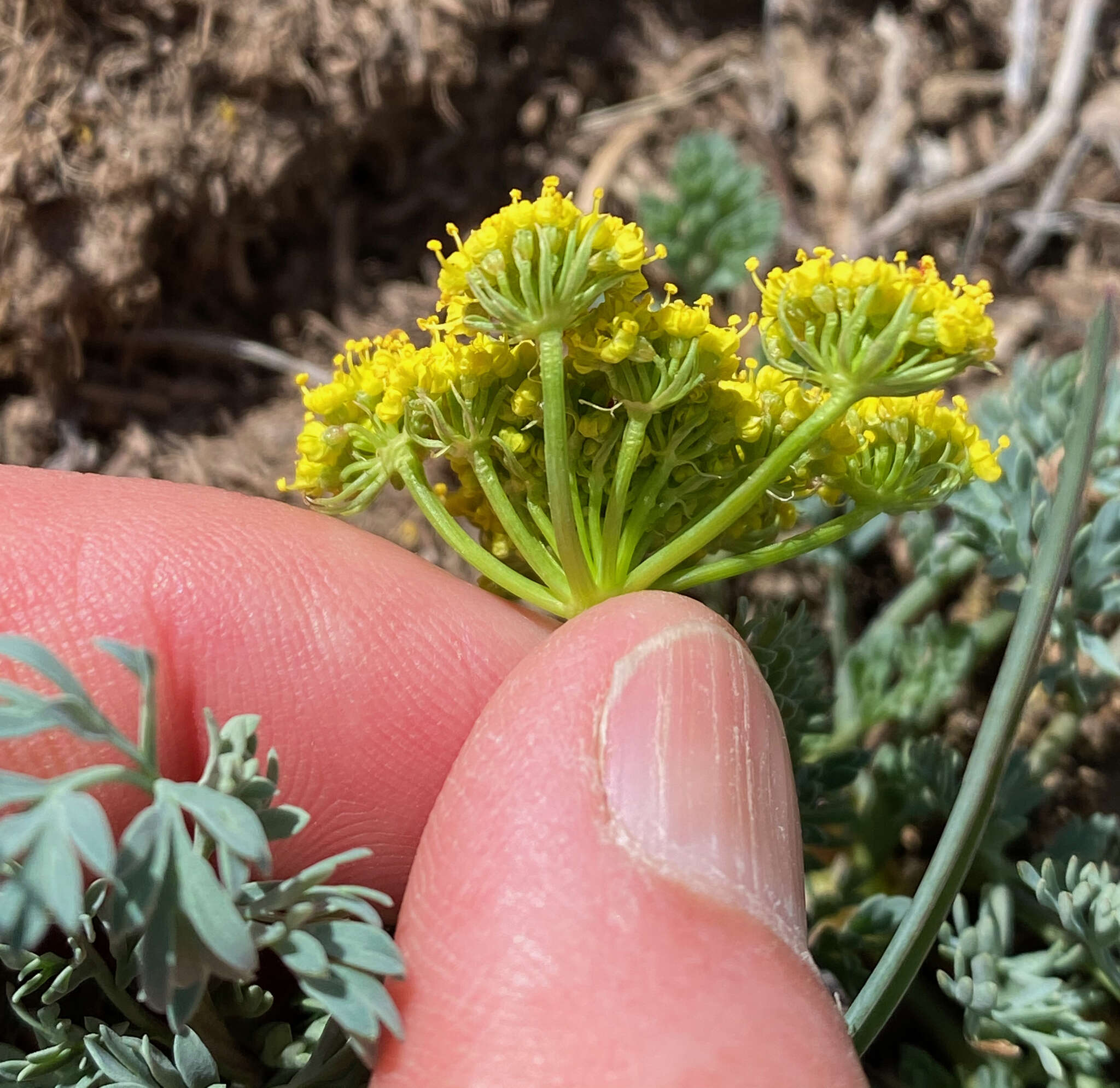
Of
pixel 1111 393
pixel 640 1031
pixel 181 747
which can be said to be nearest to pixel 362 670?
pixel 181 747

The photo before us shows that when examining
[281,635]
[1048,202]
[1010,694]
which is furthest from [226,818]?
[1048,202]

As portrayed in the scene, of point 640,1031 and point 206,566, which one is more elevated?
point 206,566

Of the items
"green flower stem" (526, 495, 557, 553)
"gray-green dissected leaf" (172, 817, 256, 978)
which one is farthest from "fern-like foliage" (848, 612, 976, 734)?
"gray-green dissected leaf" (172, 817, 256, 978)

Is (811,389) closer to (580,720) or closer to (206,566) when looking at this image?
(580,720)

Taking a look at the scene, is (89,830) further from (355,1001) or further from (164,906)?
(355,1001)

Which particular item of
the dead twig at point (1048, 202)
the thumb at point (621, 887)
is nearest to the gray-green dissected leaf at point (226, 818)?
the thumb at point (621, 887)
